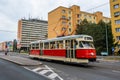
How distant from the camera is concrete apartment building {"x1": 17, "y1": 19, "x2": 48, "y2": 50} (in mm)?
119688

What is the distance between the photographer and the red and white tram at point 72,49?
16784mm

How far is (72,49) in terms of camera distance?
58.9ft

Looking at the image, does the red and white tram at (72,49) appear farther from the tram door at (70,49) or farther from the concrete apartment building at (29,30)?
the concrete apartment building at (29,30)

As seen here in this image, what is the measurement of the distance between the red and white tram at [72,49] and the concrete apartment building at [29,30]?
93.9 meters

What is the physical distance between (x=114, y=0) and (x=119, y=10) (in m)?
4.40

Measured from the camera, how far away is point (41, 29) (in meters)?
133

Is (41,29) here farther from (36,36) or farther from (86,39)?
(86,39)

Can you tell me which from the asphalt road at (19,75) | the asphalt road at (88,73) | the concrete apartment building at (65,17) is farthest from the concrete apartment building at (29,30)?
the asphalt road at (19,75)

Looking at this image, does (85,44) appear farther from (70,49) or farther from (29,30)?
(29,30)

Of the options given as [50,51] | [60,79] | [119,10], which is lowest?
[60,79]

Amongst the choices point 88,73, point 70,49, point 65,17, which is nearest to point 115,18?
point 65,17

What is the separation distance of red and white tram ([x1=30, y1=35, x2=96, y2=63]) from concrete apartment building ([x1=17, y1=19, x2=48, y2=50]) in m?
Result: 93.9

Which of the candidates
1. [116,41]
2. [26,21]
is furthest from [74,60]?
[26,21]

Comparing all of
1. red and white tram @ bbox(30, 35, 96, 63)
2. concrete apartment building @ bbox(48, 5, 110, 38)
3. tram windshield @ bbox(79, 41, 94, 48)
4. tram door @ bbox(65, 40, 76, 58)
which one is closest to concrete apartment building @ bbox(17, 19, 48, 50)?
concrete apartment building @ bbox(48, 5, 110, 38)
